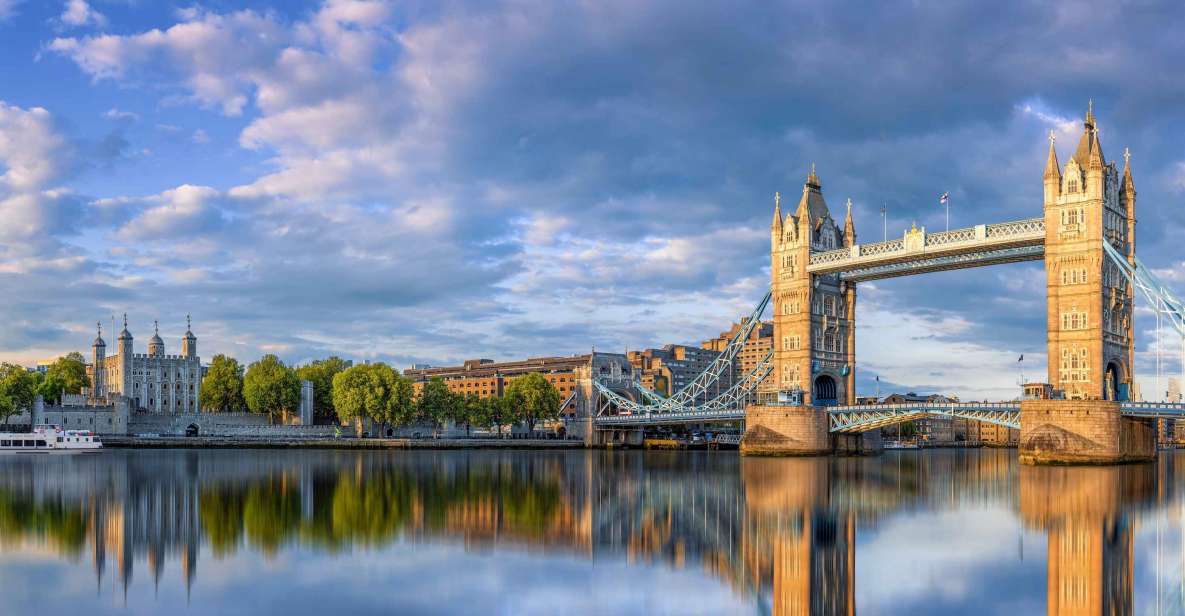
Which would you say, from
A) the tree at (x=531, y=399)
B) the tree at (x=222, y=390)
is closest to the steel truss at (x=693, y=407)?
the tree at (x=531, y=399)

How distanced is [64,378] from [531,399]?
2110 inches

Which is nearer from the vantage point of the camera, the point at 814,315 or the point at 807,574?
the point at 807,574

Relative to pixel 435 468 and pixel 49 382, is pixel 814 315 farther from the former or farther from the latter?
pixel 49 382

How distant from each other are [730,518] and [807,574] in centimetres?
995

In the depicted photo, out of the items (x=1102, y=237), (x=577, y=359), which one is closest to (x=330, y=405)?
(x=577, y=359)

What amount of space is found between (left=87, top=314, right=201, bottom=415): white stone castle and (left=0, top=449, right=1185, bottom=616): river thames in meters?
86.8

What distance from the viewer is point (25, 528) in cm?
2580

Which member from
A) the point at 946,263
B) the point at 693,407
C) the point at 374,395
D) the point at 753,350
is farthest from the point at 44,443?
the point at 753,350

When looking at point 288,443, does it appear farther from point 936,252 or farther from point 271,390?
point 936,252

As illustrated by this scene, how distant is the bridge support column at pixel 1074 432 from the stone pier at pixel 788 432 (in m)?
18.0

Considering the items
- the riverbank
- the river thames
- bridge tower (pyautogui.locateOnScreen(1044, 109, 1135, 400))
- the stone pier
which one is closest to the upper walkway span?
bridge tower (pyautogui.locateOnScreen(1044, 109, 1135, 400))

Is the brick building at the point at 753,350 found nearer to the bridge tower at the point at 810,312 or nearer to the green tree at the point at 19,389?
the bridge tower at the point at 810,312

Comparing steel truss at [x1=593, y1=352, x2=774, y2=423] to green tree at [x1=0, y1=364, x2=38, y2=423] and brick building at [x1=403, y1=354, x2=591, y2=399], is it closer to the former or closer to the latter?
brick building at [x1=403, y1=354, x2=591, y2=399]

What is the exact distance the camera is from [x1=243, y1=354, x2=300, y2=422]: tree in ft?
383
